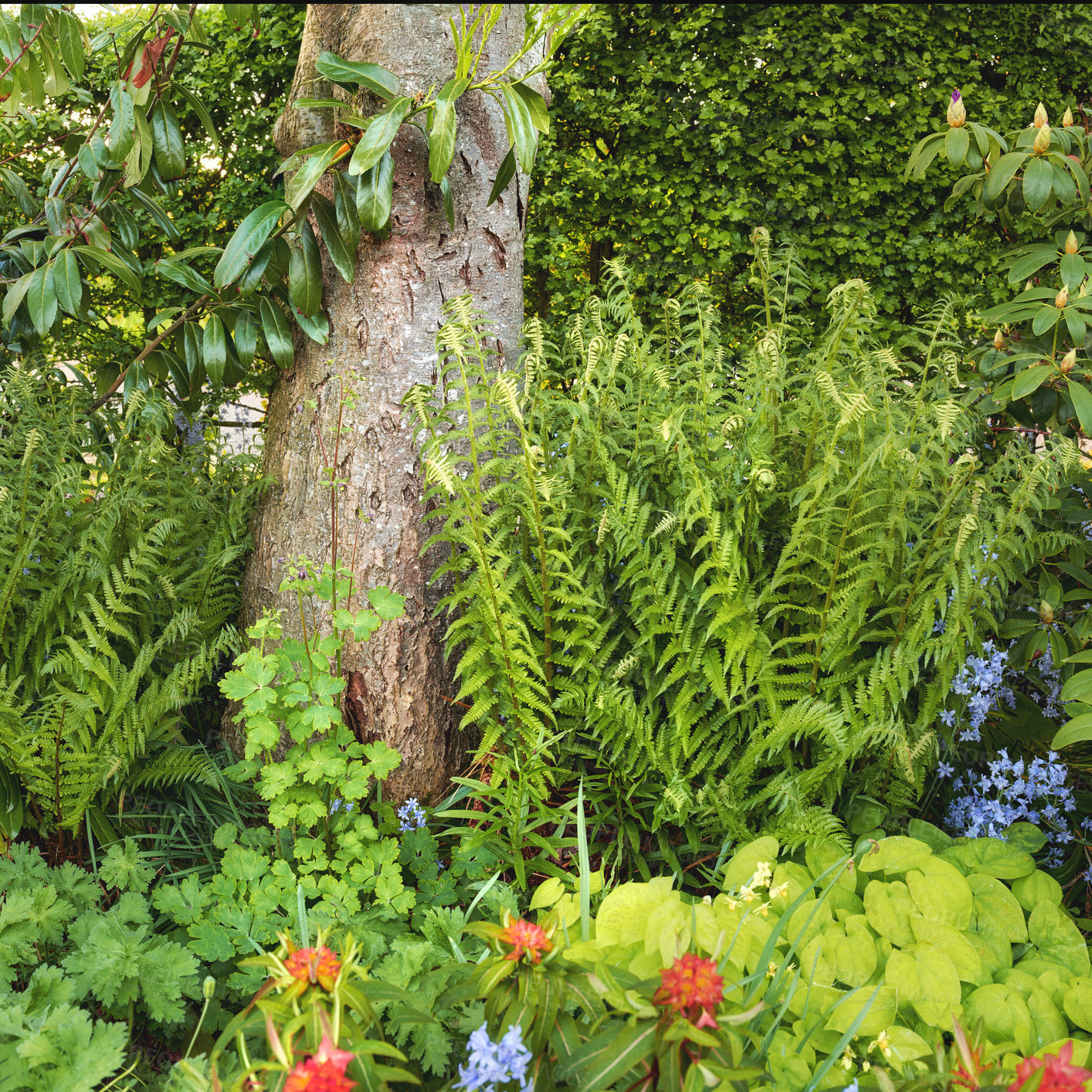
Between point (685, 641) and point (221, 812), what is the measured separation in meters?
1.33

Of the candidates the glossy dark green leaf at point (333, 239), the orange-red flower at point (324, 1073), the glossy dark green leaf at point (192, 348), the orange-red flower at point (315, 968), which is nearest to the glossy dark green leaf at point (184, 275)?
the glossy dark green leaf at point (192, 348)

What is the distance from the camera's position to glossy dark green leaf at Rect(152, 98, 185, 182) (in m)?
2.44

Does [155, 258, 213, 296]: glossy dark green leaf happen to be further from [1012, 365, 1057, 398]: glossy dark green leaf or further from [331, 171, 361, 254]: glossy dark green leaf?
[1012, 365, 1057, 398]: glossy dark green leaf

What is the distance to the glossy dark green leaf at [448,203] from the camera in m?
2.12

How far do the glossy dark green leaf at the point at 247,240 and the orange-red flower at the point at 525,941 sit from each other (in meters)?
1.80

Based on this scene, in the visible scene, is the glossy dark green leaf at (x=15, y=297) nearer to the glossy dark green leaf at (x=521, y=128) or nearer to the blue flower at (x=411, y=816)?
the glossy dark green leaf at (x=521, y=128)

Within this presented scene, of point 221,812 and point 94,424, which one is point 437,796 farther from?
point 94,424

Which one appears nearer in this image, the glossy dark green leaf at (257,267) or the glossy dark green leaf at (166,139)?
the glossy dark green leaf at (257,267)

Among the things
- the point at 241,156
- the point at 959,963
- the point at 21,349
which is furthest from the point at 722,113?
the point at 959,963

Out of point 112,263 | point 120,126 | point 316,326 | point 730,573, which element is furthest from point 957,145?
point 112,263

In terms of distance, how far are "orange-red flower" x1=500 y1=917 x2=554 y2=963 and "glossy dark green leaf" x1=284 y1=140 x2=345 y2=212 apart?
1.74 meters

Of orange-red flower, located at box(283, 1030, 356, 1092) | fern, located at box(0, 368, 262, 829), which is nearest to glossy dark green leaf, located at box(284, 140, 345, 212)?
fern, located at box(0, 368, 262, 829)

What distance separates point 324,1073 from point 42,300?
91.3 inches

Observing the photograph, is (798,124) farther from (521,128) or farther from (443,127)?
(443,127)
